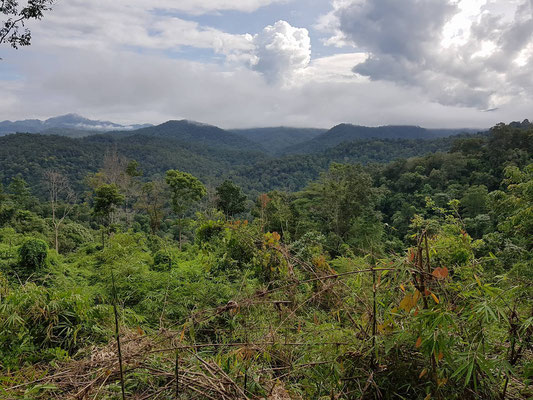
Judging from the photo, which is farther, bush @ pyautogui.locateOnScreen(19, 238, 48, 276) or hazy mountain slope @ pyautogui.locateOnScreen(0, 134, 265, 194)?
hazy mountain slope @ pyautogui.locateOnScreen(0, 134, 265, 194)

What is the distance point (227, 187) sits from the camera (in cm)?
1859

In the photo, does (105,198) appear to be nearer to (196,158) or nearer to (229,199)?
(229,199)

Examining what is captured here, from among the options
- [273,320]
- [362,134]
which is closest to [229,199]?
[273,320]

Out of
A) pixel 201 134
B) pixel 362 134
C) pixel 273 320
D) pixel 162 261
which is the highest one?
pixel 201 134

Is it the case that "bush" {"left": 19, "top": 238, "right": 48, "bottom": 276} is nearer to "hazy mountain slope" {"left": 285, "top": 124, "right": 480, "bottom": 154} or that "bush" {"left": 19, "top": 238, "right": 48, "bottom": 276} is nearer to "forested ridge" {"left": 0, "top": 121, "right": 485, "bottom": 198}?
"forested ridge" {"left": 0, "top": 121, "right": 485, "bottom": 198}

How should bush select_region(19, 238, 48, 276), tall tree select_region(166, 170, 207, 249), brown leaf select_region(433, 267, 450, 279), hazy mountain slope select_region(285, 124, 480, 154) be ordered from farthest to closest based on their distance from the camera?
1. hazy mountain slope select_region(285, 124, 480, 154)
2. tall tree select_region(166, 170, 207, 249)
3. bush select_region(19, 238, 48, 276)
4. brown leaf select_region(433, 267, 450, 279)

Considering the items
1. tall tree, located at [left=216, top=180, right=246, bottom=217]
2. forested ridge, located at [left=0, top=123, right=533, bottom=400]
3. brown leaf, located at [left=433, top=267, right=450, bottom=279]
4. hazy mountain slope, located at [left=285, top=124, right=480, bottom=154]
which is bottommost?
tall tree, located at [left=216, top=180, right=246, bottom=217]

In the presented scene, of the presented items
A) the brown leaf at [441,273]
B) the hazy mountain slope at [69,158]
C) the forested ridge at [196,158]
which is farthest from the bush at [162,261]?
the hazy mountain slope at [69,158]

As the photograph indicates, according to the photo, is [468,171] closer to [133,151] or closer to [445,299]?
[445,299]

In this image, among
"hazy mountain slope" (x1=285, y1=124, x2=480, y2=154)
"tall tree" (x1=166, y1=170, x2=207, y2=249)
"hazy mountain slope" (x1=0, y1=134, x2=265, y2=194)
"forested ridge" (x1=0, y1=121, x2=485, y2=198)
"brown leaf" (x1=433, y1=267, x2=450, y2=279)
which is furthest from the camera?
"hazy mountain slope" (x1=285, y1=124, x2=480, y2=154)

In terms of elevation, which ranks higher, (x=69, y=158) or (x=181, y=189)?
(x=69, y=158)

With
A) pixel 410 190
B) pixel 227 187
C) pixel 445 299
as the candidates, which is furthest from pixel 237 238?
pixel 410 190

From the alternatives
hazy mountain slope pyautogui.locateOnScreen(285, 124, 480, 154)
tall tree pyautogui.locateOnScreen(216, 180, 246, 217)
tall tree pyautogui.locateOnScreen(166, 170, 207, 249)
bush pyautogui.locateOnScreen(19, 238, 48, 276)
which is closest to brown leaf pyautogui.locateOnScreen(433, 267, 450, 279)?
bush pyautogui.locateOnScreen(19, 238, 48, 276)

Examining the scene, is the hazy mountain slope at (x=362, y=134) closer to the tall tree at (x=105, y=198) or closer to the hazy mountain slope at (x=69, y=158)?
the hazy mountain slope at (x=69, y=158)
